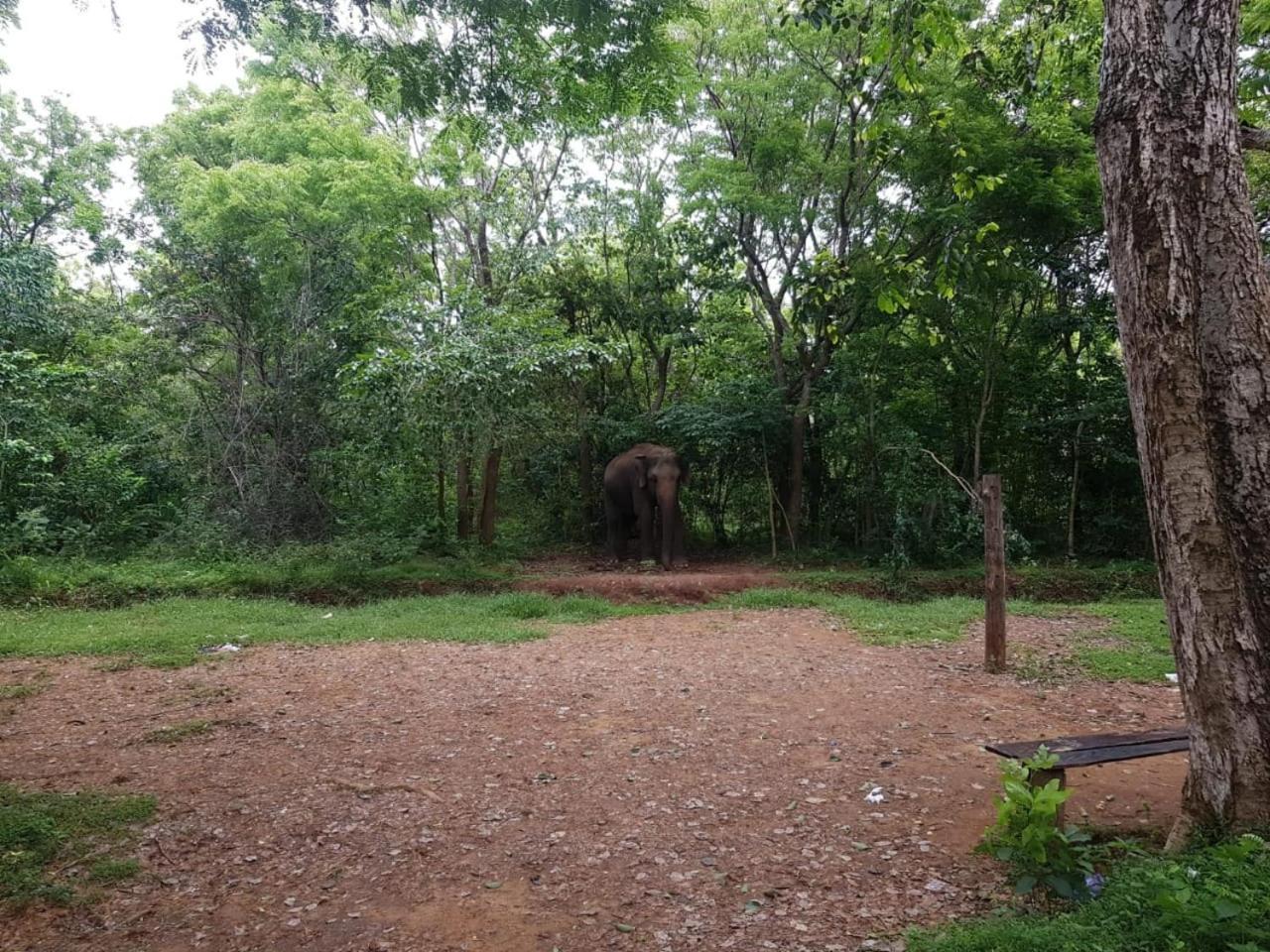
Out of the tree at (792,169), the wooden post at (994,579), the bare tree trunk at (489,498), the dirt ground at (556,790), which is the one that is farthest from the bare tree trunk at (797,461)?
the wooden post at (994,579)

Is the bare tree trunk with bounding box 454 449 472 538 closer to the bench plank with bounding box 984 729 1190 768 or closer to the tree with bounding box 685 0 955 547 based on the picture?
the tree with bounding box 685 0 955 547

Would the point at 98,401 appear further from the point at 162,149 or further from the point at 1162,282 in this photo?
the point at 1162,282

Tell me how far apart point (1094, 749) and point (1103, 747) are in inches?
2.6

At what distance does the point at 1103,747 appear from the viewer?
11.1ft

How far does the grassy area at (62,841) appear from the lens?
3.10 meters

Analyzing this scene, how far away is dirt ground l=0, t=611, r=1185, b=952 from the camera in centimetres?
297

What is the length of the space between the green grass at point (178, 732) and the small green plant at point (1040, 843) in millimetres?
4578

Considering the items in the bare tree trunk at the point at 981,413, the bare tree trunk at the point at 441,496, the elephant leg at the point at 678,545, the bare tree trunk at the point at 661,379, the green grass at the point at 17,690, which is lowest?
the green grass at the point at 17,690

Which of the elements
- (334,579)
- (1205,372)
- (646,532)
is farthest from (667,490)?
(1205,372)

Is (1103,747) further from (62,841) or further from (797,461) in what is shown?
(797,461)

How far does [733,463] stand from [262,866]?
439 inches

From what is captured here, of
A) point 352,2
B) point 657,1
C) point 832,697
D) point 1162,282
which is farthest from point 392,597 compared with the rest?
point 1162,282

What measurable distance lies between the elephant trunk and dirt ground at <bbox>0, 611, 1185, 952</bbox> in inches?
209

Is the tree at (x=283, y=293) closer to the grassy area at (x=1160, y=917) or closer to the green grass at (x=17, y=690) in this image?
the green grass at (x=17, y=690)
